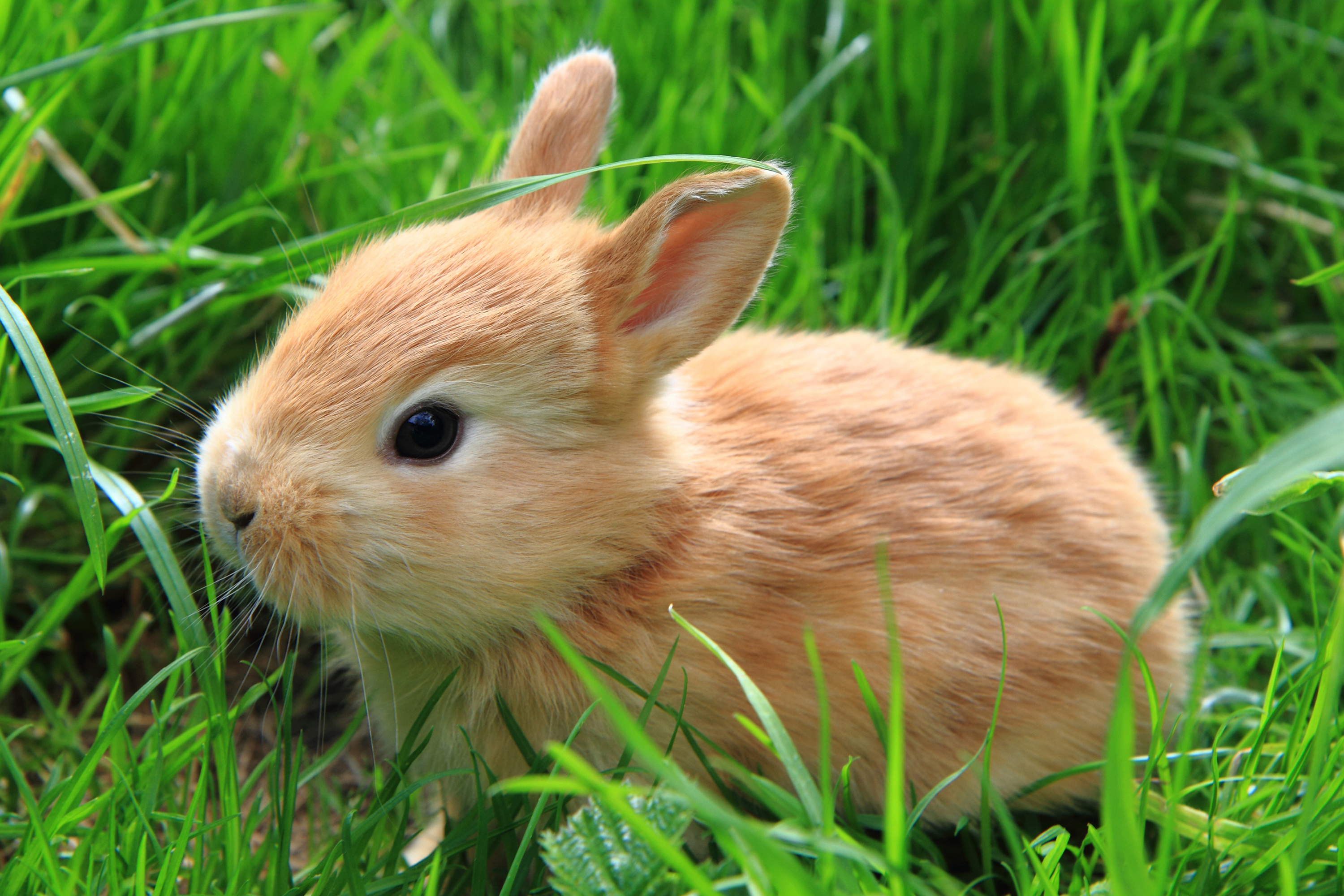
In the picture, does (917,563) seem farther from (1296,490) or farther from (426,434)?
(426,434)

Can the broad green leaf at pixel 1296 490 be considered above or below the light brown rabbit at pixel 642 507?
above

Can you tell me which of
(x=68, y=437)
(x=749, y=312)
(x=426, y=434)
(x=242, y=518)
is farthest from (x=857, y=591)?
(x=68, y=437)

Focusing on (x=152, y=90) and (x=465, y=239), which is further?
(x=152, y=90)

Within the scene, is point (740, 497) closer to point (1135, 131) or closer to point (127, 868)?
point (127, 868)

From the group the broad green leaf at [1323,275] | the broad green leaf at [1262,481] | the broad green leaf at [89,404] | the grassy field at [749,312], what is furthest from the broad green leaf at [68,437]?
the broad green leaf at [1323,275]

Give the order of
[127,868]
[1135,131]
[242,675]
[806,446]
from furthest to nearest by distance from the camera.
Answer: [1135,131] < [242,675] < [806,446] < [127,868]

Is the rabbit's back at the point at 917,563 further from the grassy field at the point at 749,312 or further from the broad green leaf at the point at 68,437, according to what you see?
the broad green leaf at the point at 68,437

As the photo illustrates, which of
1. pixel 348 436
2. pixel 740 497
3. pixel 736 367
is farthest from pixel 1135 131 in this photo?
pixel 348 436
